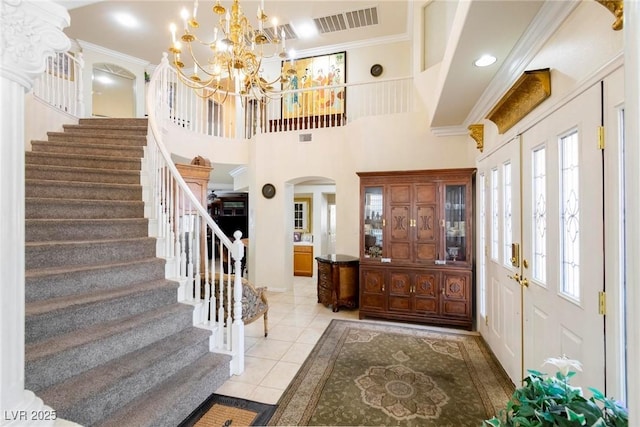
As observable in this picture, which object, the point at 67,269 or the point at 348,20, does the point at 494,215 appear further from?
the point at 348,20

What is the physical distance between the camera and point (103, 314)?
2.11 m

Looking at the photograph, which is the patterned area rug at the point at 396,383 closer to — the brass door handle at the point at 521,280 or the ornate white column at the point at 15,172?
the brass door handle at the point at 521,280

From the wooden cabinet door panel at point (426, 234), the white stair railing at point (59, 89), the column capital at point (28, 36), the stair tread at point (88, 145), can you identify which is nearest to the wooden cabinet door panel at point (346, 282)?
the wooden cabinet door panel at point (426, 234)

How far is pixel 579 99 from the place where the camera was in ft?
5.12

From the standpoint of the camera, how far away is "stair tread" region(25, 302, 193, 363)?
66.5 inches

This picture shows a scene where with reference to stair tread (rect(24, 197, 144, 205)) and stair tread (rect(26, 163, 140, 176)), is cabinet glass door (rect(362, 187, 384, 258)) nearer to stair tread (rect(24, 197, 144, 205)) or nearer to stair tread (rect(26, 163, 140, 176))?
stair tread (rect(24, 197, 144, 205))

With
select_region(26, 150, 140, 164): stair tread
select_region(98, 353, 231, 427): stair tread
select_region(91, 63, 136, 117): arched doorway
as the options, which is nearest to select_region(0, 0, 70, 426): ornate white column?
select_region(98, 353, 231, 427): stair tread

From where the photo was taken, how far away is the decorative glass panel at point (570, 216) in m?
1.64

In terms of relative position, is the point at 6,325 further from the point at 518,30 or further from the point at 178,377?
the point at 518,30

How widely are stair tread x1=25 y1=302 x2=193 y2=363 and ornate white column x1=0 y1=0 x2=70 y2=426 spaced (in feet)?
3.93

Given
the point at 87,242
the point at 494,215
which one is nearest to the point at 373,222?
the point at 494,215

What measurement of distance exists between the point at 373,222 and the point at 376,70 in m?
3.50

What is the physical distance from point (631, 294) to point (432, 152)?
3951 mm

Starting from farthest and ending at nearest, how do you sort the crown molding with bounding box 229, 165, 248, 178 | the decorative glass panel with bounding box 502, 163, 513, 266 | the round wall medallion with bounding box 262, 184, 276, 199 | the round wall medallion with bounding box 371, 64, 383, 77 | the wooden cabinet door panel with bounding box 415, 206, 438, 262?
the crown molding with bounding box 229, 165, 248, 178 < the round wall medallion with bounding box 371, 64, 383, 77 < the round wall medallion with bounding box 262, 184, 276, 199 < the wooden cabinet door panel with bounding box 415, 206, 438, 262 < the decorative glass panel with bounding box 502, 163, 513, 266
